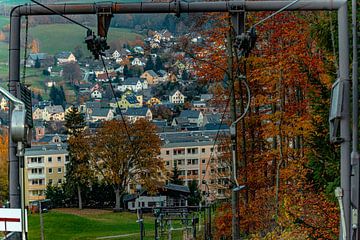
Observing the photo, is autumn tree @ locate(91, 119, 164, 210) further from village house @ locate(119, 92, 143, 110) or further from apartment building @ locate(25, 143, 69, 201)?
apartment building @ locate(25, 143, 69, 201)

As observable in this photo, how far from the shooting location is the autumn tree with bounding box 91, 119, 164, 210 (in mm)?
34906

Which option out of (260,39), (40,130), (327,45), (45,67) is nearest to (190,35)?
(260,39)

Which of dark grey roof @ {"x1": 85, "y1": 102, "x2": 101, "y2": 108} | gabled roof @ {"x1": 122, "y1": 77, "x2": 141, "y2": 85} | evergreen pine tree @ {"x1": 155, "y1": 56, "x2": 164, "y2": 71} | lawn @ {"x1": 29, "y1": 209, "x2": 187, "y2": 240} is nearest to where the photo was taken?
evergreen pine tree @ {"x1": 155, "y1": 56, "x2": 164, "y2": 71}

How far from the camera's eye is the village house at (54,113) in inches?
1453

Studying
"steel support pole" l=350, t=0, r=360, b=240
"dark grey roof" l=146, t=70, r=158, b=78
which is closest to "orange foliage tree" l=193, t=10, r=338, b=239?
"steel support pole" l=350, t=0, r=360, b=240

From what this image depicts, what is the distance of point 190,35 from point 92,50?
1015 centimetres

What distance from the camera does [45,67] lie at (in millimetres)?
34031

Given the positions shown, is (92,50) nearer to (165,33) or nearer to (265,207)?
(265,207)

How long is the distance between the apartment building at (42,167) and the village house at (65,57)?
3.64m

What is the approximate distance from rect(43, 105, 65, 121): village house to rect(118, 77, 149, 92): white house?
3.69m

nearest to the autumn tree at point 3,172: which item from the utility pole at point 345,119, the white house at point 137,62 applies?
the white house at point 137,62

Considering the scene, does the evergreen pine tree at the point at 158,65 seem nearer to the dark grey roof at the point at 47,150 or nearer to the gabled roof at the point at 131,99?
the gabled roof at the point at 131,99

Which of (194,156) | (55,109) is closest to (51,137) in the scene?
(55,109)

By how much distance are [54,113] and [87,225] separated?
17.7 ft
